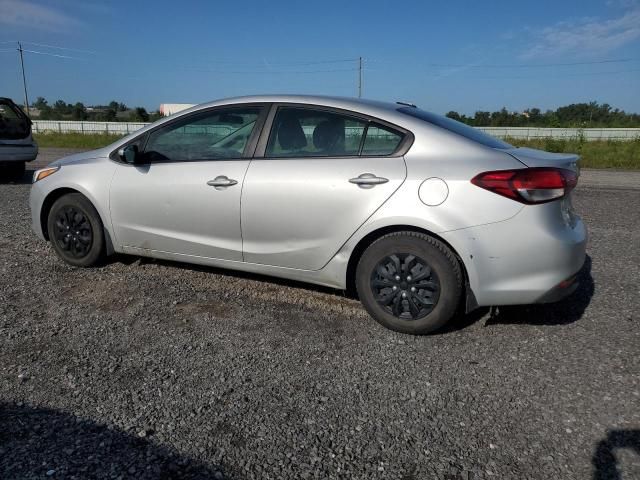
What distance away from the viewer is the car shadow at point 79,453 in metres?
2.07

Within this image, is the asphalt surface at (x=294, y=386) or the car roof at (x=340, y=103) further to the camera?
the car roof at (x=340, y=103)

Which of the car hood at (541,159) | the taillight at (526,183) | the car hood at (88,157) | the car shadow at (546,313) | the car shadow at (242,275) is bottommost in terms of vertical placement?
the car shadow at (546,313)

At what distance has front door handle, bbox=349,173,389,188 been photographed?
336cm

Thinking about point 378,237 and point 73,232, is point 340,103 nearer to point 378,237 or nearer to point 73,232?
point 378,237

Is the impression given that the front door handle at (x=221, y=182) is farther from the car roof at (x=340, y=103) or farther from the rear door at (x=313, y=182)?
the car roof at (x=340, y=103)

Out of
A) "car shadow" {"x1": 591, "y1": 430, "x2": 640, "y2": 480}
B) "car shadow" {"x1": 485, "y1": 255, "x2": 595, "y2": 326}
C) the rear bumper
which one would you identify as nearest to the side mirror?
the rear bumper

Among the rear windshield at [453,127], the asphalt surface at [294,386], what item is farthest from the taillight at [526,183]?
the asphalt surface at [294,386]

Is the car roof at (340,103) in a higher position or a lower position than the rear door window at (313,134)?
higher

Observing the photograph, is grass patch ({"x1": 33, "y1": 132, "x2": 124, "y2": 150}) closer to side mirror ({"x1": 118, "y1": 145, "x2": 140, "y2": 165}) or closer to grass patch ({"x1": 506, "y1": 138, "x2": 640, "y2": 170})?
grass patch ({"x1": 506, "y1": 138, "x2": 640, "y2": 170})

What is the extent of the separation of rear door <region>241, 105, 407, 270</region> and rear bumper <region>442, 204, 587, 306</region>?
2.12 ft

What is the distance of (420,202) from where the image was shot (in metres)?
3.26

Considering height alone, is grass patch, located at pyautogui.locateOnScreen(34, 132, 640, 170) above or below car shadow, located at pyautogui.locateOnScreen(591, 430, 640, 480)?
above

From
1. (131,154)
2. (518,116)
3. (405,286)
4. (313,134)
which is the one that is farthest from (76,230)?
(518,116)

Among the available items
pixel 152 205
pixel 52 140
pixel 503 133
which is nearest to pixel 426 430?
pixel 152 205
